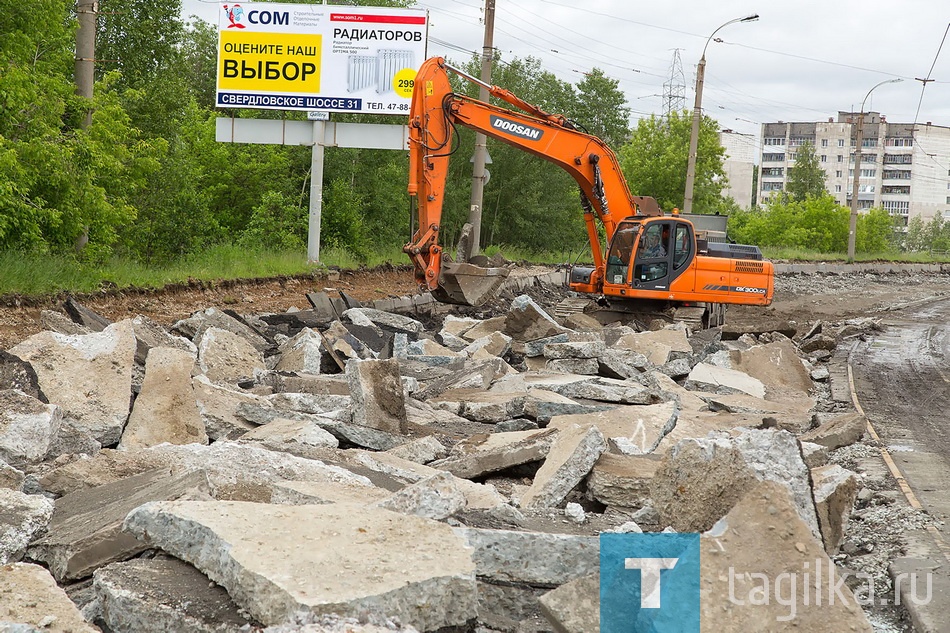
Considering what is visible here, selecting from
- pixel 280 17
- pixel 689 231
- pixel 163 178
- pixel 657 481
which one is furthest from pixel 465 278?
pixel 657 481

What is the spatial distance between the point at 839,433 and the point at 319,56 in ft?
53.7

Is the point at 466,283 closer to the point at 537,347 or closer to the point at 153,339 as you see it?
the point at 537,347

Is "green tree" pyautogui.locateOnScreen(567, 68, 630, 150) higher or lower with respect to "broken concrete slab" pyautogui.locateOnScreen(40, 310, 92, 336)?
higher

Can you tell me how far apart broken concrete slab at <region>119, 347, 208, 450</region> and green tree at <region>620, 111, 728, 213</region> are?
46.0 metres

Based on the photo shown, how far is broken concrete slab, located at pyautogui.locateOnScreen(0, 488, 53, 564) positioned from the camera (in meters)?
4.18

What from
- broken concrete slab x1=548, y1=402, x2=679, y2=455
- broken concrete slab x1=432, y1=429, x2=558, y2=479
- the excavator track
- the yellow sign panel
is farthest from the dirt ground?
broken concrete slab x1=548, y1=402, x2=679, y2=455

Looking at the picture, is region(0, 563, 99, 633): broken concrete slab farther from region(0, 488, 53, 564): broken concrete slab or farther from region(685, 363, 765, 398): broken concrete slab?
region(685, 363, 765, 398): broken concrete slab

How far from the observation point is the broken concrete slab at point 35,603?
127 inches

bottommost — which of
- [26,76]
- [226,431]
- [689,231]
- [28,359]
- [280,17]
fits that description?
[226,431]

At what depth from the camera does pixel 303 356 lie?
9.77 meters

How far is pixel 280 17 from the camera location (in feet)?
68.7

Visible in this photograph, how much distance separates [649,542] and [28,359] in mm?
4994

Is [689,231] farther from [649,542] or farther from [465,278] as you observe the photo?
[649,542]

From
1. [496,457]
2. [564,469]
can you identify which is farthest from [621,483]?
[496,457]
